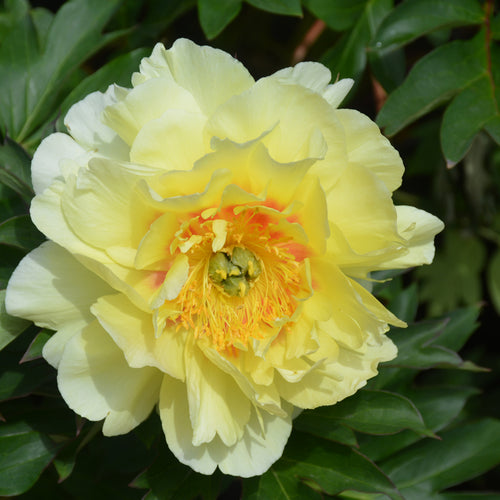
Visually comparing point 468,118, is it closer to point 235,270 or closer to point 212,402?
point 235,270

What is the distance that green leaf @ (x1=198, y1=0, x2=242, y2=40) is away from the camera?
1.44m

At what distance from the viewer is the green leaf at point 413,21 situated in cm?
150

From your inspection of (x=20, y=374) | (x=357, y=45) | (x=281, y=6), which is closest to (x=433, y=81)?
(x=357, y=45)

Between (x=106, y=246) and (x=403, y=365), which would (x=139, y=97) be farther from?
(x=403, y=365)

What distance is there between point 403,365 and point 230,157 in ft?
2.24

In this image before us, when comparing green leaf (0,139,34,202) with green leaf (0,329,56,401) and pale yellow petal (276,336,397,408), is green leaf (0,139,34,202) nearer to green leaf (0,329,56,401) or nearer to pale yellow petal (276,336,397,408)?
green leaf (0,329,56,401)

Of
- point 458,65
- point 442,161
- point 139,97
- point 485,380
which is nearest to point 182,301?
point 139,97

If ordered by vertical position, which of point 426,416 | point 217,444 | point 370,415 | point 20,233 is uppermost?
point 20,233

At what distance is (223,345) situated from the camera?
1110 mm

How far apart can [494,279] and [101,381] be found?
1638mm

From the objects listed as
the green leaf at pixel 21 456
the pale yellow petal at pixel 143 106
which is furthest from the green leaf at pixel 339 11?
the green leaf at pixel 21 456

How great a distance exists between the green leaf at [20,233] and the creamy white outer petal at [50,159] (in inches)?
7.7

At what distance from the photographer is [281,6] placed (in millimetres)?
1451

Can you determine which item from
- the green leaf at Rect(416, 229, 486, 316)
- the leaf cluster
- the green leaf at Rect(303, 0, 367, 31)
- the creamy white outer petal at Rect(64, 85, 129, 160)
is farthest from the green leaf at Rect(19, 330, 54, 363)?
the green leaf at Rect(416, 229, 486, 316)
